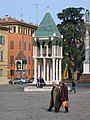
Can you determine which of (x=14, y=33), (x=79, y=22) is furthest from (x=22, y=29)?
(x=79, y=22)

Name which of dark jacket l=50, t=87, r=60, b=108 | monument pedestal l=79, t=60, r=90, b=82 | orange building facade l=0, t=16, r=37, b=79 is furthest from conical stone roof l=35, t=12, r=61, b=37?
orange building facade l=0, t=16, r=37, b=79

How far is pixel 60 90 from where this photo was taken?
23.8m

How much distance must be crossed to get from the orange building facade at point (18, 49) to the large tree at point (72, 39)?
17.1m

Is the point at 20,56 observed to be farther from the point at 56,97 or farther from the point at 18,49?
the point at 56,97

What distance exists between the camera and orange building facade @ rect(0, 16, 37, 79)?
108188 millimetres

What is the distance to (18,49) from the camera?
110812 millimetres

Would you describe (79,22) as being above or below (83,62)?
above

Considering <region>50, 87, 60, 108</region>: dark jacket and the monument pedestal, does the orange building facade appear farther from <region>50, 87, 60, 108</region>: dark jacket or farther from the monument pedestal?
<region>50, 87, 60, 108</region>: dark jacket

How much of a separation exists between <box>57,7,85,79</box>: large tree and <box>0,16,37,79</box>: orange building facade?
17.1m

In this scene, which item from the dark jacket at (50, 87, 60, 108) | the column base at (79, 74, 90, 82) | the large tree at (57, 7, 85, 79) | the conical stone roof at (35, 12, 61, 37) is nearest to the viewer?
the dark jacket at (50, 87, 60, 108)

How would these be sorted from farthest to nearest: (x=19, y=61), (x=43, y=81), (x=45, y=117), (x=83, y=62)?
(x=19, y=61) < (x=83, y=62) < (x=43, y=81) < (x=45, y=117)

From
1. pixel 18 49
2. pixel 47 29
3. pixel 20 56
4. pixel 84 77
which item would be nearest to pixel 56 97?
pixel 47 29

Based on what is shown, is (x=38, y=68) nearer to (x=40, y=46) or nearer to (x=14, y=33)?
(x=40, y=46)

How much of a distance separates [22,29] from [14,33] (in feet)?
12.3
